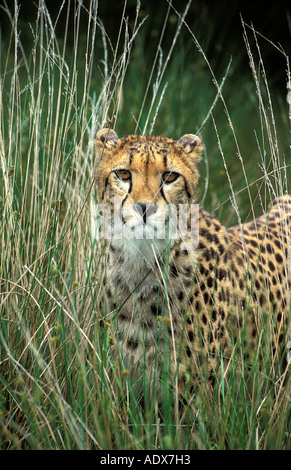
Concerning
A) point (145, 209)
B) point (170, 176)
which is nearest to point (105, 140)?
point (170, 176)

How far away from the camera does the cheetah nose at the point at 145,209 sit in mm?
2461

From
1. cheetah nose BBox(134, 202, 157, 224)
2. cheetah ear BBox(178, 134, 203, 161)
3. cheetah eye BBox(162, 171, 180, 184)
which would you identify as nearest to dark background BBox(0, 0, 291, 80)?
cheetah ear BBox(178, 134, 203, 161)

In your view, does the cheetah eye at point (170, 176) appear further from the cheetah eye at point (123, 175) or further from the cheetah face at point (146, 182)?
the cheetah eye at point (123, 175)

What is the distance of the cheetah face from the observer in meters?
2.50

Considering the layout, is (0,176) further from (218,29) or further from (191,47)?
(218,29)

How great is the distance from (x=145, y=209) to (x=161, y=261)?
0.95 feet

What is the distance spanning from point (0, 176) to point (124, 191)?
119 cm

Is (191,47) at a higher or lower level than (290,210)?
higher

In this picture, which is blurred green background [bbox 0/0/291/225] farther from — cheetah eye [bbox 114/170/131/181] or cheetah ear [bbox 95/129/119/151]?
cheetah eye [bbox 114/170/131/181]

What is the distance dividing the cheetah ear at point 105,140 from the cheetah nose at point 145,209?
0.45 meters

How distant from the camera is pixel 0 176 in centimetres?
359
